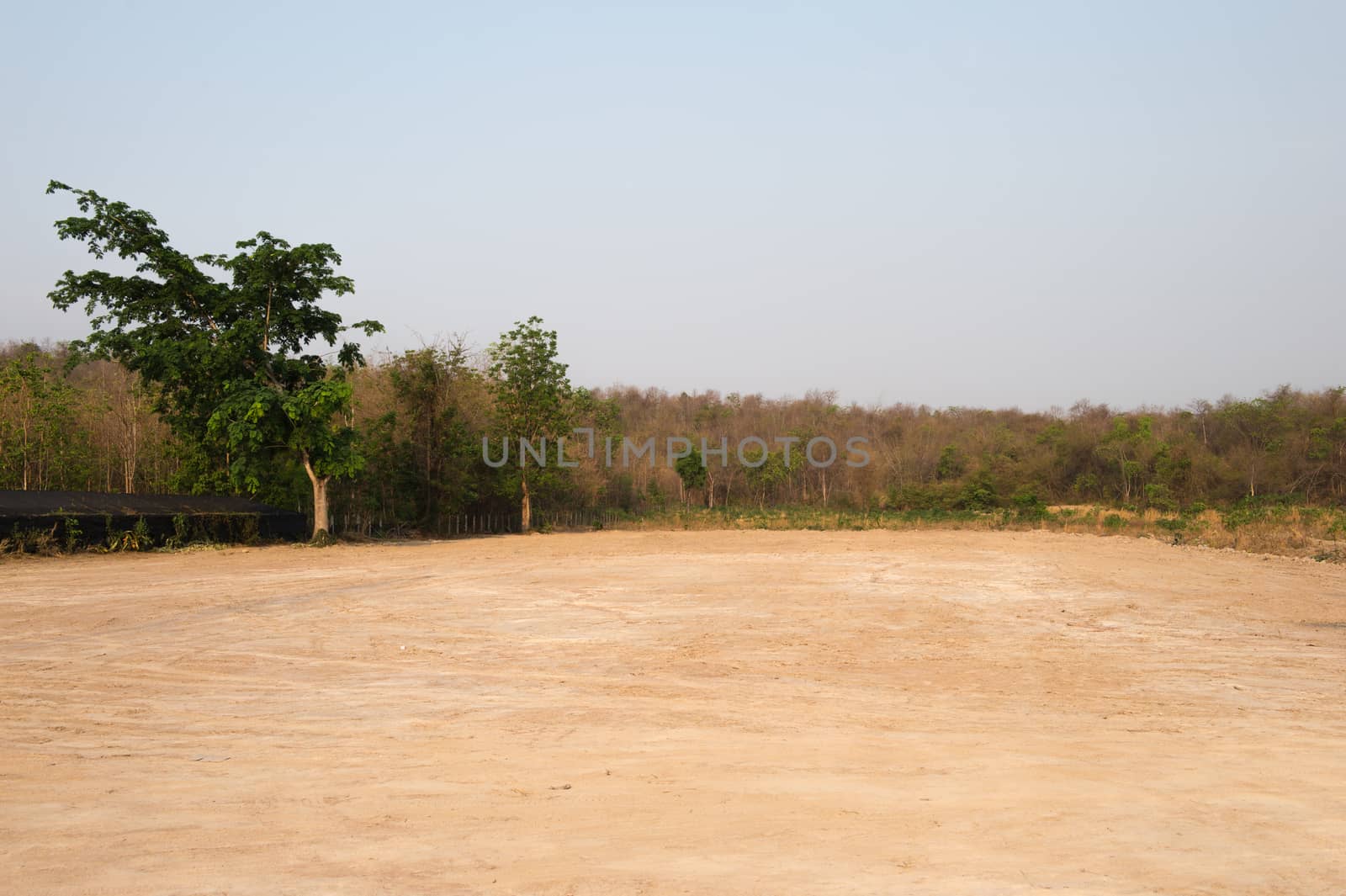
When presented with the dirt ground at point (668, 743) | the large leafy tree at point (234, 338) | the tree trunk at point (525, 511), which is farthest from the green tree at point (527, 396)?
the dirt ground at point (668, 743)

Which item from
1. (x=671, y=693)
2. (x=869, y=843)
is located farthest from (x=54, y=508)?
(x=869, y=843)

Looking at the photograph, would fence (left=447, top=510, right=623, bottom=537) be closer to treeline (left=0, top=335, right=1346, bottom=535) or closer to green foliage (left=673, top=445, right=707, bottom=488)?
treeline (left=0, top=335, right=1346, bottom=535)

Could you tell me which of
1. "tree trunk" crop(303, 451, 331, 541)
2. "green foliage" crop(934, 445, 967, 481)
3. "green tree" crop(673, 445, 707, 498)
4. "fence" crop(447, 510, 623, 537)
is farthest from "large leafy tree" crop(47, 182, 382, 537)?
"green foliage" crop(934, 445, 967, 481)

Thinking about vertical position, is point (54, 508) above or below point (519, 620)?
above

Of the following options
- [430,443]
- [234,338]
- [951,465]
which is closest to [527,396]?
[430,443]

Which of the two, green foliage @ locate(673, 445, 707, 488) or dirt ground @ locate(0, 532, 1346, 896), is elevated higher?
green foliage @ locate(673, 445, 707, 488)

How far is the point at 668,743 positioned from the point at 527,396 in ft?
84.4

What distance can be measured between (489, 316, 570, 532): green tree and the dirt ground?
1733 cm

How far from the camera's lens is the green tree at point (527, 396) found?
31.1 meters

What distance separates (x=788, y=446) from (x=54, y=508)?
107 feet

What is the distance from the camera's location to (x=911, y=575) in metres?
16.8

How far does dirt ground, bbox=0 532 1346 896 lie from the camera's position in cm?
390

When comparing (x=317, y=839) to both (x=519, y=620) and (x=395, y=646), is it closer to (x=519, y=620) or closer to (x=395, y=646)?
(x=395, y=646)

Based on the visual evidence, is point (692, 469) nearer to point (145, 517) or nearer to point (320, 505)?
point (320, 505)
